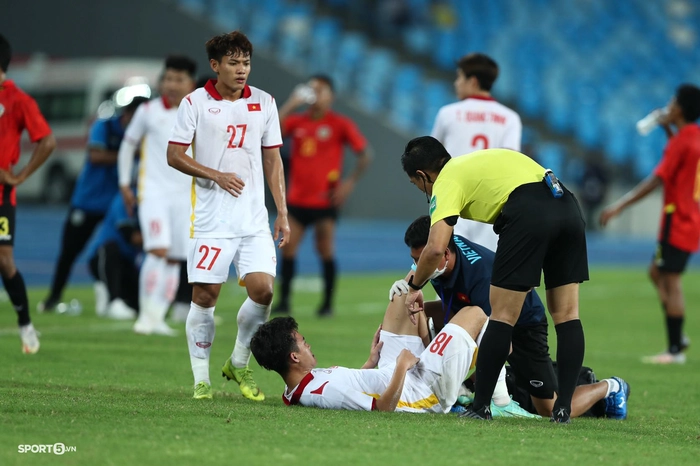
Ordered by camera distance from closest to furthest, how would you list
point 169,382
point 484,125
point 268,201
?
point 169,382 < point 484,125 < point 268,201

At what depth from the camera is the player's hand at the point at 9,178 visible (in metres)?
8.44

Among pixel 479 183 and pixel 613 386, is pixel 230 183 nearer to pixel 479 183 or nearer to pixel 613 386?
pixel 479 183

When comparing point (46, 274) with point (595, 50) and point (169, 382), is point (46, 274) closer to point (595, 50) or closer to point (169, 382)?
point (169, 382)

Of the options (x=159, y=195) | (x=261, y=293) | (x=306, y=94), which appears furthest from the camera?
(x=306, y=94)

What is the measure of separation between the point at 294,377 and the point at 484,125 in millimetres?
3775

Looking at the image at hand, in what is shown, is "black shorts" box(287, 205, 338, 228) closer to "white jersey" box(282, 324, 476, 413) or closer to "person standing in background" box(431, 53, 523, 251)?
"person standing in background" box(431, 53, 523, 251)

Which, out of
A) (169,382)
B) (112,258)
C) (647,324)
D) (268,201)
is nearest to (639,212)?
→ (268,201)

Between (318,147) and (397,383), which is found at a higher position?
(318,147)

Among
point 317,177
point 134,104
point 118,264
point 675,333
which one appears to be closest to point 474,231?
point 675,333

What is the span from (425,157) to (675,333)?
5534 mm

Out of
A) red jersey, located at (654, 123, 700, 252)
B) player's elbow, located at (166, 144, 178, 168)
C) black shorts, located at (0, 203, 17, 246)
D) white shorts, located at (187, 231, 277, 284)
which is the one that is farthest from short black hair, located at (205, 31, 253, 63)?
red jersey, located at (654, 123, 700, 252)

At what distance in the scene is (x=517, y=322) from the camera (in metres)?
6.76

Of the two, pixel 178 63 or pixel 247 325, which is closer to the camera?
pixel 247 325

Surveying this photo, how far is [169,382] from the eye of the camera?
780 centimetres
